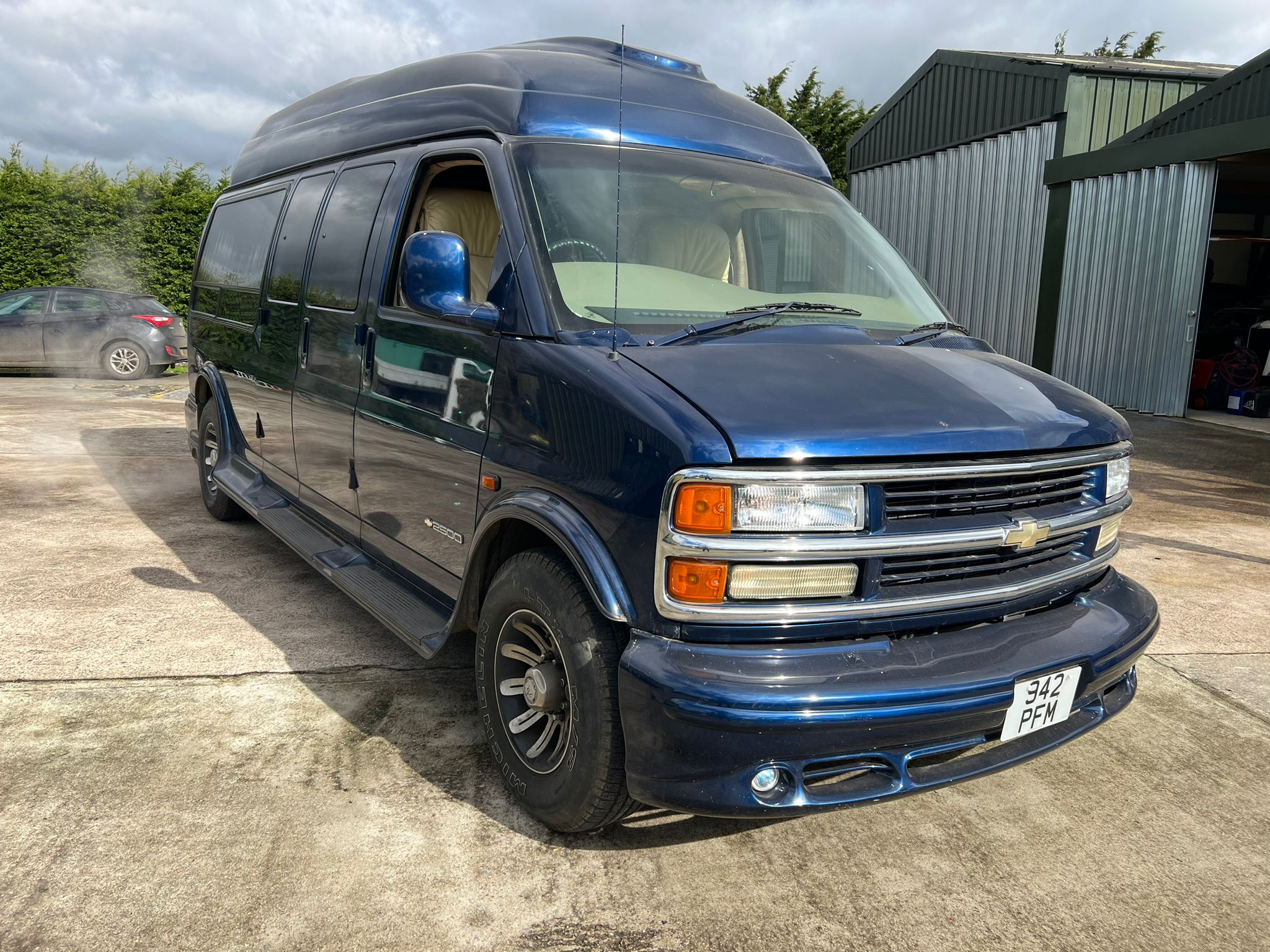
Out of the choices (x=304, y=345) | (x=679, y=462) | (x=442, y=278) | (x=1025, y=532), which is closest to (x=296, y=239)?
(x=304, y=345)

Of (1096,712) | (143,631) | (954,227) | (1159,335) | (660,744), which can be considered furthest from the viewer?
(954,227)

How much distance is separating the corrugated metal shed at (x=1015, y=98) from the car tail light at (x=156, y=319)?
1322 centimetres

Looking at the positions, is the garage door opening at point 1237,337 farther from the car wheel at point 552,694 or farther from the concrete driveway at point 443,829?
the car wheel at point 552,694

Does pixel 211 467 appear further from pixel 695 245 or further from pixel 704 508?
pixel 704 508

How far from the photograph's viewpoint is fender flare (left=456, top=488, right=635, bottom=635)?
8.17 feet

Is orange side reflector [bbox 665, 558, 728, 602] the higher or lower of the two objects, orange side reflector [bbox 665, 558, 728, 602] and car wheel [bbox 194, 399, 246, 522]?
the higher

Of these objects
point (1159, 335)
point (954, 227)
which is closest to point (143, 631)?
point (1159, 335)

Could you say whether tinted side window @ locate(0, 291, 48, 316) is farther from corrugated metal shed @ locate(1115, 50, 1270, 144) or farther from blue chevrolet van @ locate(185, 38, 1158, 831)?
corrugated metal shed @ locate(1115, 50, 1270, 144)

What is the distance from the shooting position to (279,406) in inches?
191

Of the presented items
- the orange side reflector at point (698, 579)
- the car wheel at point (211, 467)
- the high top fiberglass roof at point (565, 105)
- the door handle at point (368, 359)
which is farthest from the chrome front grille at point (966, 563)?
the car wheel at point (211, 467)

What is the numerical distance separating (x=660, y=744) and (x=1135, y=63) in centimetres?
1961

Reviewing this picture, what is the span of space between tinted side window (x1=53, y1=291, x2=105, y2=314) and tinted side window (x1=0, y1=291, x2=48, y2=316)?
188 millimetres

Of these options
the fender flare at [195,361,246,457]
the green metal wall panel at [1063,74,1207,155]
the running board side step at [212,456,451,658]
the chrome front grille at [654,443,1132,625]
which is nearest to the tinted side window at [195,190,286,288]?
the fender flare at [195,361,246,457]

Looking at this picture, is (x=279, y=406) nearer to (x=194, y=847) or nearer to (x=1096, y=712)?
(x=194, y=847)
